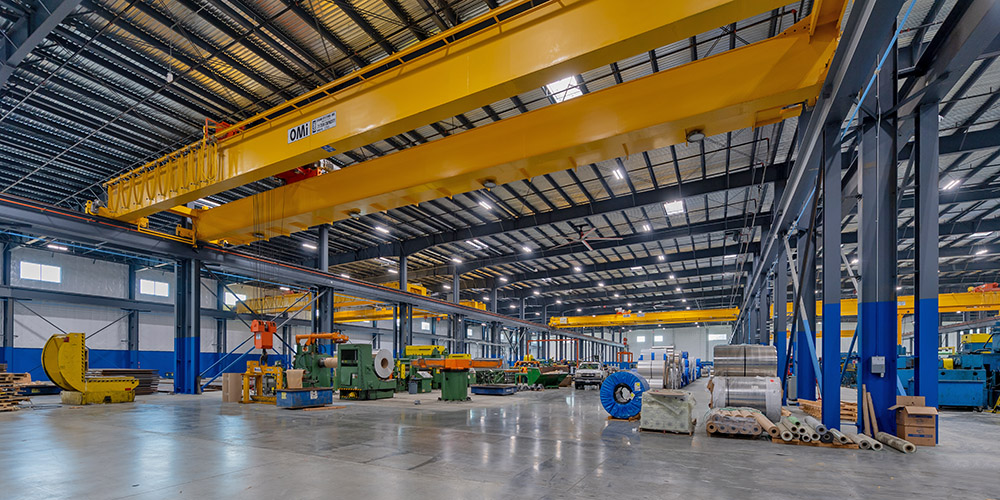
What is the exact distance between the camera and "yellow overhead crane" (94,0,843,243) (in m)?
6.76

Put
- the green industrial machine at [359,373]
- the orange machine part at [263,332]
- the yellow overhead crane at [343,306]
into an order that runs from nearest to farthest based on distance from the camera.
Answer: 1. the orange machine part at [263,332]
2. the green industrial machine at [359,373]
3. the yellow overhead crane at [343,306]

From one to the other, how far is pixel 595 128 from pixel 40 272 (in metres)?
24.0

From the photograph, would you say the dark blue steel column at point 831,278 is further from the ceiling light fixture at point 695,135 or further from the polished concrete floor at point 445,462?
the ceiling light fixture at point 695,135

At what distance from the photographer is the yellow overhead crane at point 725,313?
24.3 metres

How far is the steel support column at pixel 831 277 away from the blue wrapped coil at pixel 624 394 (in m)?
3.23

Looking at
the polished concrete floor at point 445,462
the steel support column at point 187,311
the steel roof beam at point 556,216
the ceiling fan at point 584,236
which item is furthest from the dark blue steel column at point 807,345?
the steel support column at point 187,311

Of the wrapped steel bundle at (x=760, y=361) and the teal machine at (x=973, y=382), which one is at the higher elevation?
the wrapped steel bundle at (x=760, y=361)

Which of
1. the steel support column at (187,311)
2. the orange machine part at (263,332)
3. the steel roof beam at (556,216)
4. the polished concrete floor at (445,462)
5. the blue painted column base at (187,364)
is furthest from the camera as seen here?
the blue painted column base at (187,364)

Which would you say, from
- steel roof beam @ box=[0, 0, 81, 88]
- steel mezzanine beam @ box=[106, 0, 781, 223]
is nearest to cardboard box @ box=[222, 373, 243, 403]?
steel mezzanine beam @ box=[106, 0, 781, 223]

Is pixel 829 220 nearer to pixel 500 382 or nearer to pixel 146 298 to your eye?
pixel 500 382

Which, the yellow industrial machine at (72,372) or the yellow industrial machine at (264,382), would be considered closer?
the yellow industrial machine at (72,372)

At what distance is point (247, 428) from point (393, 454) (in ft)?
12.9

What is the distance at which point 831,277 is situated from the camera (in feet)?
27.5

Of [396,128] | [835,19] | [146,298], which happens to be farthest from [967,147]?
[146,298]
